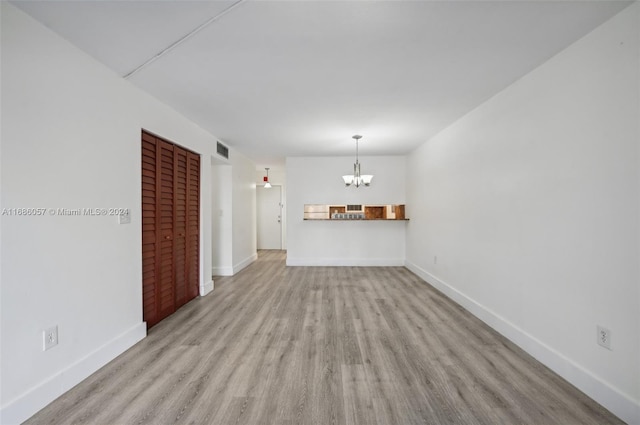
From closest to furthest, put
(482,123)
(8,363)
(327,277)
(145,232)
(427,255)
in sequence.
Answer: (8,363), (145,232), (482,123), (427,255), (327,277)

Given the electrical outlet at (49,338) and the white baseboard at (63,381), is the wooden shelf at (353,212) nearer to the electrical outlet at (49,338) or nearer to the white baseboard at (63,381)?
the white baseboard at (63,381)

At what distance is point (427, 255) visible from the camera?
4.77 metres

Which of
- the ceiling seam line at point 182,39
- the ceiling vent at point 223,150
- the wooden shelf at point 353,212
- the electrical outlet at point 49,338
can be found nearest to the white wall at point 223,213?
the ceiling vent at point 223,150

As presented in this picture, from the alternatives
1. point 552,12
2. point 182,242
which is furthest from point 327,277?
point 552,12

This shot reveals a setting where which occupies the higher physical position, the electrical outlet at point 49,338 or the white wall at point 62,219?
the white wall at point 62,219

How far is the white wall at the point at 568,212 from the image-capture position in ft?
5.38

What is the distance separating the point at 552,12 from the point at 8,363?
369 cm

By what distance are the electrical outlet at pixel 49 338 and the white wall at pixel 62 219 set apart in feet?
0.08

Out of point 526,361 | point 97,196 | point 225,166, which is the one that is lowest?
point 526,361

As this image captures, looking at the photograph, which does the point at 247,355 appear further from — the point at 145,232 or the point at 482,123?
the point at 482,123

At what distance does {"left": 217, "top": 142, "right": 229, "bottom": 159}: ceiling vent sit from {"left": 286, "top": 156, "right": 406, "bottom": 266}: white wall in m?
1.50

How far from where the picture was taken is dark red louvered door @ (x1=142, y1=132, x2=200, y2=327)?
285 centimetres

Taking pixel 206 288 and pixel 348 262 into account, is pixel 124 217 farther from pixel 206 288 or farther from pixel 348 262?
pixel 348 262

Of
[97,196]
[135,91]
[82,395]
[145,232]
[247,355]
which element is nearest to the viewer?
[82,395]
